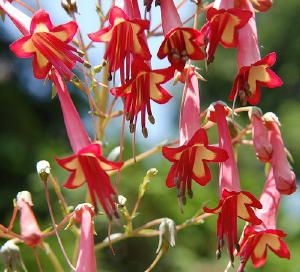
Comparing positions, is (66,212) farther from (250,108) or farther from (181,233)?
(181,233)

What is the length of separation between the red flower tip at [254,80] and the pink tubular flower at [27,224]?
70 cm

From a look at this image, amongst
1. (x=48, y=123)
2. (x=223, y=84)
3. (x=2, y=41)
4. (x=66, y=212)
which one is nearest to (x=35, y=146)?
(x=48, y=123)

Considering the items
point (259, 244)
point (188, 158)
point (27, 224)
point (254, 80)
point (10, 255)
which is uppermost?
point (254, 80)

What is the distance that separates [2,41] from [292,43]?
7444 millimetres

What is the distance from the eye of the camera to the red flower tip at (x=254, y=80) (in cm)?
249

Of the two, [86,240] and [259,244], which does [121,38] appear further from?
[259,244]

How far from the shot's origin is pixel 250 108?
2.77 m

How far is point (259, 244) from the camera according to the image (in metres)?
2.77

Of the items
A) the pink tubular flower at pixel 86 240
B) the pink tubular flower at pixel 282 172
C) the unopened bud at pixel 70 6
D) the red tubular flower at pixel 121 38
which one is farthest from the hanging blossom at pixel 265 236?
the unopened bud at pixel 70 6

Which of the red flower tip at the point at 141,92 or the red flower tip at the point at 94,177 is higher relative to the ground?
the red flower tip at the point at 141,92

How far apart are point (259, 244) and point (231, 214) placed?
1.21ft

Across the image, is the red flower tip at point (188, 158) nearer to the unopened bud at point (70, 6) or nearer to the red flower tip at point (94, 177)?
the red flower tip at point (94, 177)

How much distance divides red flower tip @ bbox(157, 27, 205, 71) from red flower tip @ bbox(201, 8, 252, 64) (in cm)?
5

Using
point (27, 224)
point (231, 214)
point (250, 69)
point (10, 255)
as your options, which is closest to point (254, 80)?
point (250, 69)
